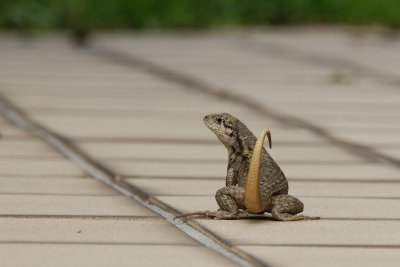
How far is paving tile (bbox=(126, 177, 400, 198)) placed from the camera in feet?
22.9

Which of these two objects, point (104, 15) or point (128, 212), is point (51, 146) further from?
point (104, 15)

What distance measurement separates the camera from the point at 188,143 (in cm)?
899

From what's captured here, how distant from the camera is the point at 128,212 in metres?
6.33

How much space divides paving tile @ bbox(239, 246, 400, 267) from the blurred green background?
12398 mm

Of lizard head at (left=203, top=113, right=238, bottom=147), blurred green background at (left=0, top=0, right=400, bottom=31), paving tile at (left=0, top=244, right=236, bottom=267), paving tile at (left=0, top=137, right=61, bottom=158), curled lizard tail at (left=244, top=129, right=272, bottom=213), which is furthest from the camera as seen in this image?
blurred green background at (left=0, top=0, right=400, bottom=31)

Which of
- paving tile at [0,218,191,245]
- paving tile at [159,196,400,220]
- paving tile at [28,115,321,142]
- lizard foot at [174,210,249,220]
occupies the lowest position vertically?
paving tile at [0,218,191,245]

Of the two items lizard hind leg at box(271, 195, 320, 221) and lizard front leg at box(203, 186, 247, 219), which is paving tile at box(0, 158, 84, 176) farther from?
lizard hind leg at box(271, 195, 320, 221)

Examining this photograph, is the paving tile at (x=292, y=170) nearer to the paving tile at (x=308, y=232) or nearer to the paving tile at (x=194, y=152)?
the paving tile at (x=194, y=152)

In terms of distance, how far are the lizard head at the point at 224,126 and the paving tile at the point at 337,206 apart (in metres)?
0.38

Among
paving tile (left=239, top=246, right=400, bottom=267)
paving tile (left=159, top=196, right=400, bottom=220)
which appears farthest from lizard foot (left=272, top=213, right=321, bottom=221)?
paving tile (left=239, top=246, right=400, bottom=267)

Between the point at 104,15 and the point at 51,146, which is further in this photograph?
the point at 104,15

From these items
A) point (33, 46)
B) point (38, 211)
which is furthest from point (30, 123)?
point (33, 46)

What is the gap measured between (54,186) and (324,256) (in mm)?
2190

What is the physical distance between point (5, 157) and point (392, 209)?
2570 mm
